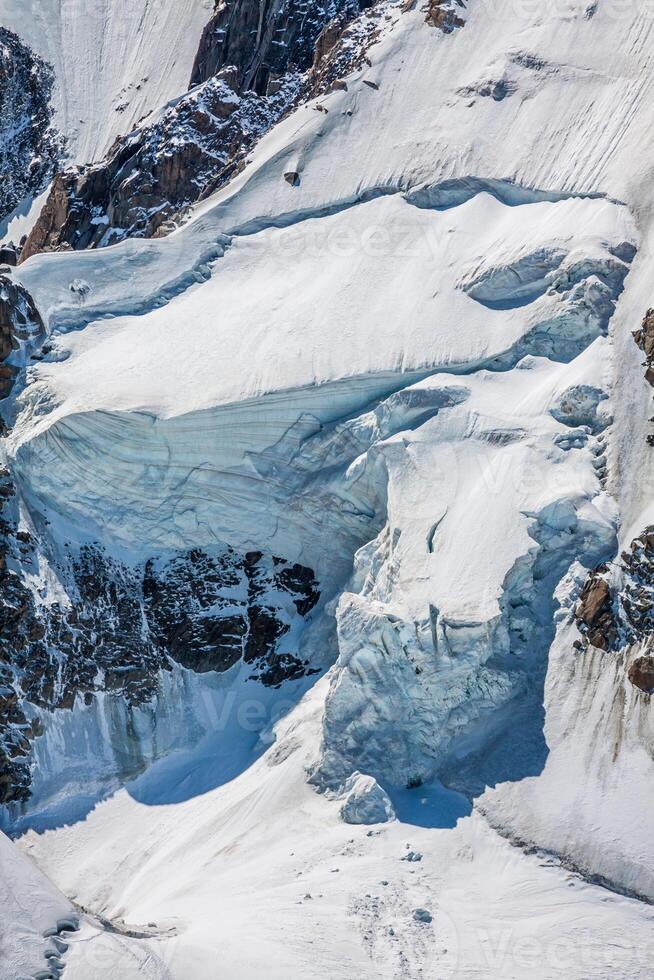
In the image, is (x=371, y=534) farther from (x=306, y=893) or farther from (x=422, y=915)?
(x=422, y=915)

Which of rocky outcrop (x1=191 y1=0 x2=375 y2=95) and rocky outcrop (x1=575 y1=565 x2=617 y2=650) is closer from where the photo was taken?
rocky outcrop (x1=575 y1=565 x2=617 y2=650)

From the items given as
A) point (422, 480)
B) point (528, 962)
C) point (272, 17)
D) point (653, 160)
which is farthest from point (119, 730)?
point (272, 17)

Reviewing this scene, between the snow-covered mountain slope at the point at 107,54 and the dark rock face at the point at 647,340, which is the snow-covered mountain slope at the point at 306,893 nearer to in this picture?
the dark rock face at the point at 647,340

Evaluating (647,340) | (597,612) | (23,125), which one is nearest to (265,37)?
(23,125)

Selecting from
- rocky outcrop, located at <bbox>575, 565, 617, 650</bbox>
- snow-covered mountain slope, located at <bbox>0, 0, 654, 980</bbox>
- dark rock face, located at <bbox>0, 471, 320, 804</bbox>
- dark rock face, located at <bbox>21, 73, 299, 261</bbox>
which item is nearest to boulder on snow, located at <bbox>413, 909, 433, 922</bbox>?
snow-covered mountain slope, located at <bbox>0, 0, 654, 980</bbox>

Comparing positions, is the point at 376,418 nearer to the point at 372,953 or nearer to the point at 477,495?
the point at 477,495

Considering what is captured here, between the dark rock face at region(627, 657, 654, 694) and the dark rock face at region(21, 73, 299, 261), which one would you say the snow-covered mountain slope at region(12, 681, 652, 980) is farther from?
the dark rock face at region(21, 73, 299, 261)

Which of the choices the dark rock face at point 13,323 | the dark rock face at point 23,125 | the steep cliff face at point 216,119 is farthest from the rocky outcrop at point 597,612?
the dark rock face at point 23,125
